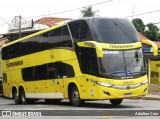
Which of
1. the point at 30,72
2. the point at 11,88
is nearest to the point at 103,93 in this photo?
the point at 30,72

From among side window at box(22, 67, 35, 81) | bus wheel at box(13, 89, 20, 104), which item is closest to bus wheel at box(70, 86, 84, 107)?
side window at box(22, 67, 35, 81)

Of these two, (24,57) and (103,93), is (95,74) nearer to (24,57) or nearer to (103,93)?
(103,93)

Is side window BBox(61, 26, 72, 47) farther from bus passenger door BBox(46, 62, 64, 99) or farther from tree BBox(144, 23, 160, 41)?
tree BBox(144, 23, 160, 41)

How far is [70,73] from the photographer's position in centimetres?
2064

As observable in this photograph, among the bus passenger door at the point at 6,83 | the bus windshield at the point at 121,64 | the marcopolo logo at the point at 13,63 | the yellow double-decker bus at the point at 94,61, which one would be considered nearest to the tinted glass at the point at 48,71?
the yellow double-decker bus at the point at 94,61

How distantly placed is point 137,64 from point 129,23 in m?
1.88

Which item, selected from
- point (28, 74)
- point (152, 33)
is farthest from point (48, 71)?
point (152, 33)

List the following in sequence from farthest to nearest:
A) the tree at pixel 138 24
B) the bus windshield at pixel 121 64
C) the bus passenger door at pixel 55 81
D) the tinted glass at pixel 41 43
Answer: the tree at pixel 138 24
the bus passenger door at pixel 55 81
the tinted glass at pixel 41 43
the bus windshield at pixel 121 64

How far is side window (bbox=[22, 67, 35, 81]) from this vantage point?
25.0 meters

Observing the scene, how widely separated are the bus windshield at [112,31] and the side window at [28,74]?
6761 millimetres

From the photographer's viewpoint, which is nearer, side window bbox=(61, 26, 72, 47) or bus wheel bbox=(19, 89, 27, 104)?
side window bbox=(61, 26, 72, 47)

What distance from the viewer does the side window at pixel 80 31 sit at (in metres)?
19.3

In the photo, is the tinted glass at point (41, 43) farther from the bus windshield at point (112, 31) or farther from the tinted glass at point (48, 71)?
the bus windshield at point (112, 31)

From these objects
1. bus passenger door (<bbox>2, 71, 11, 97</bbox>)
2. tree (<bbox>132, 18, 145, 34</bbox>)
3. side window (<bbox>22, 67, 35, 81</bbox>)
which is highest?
tree (<bbox>132, 18, 145, 34</bbox>)
